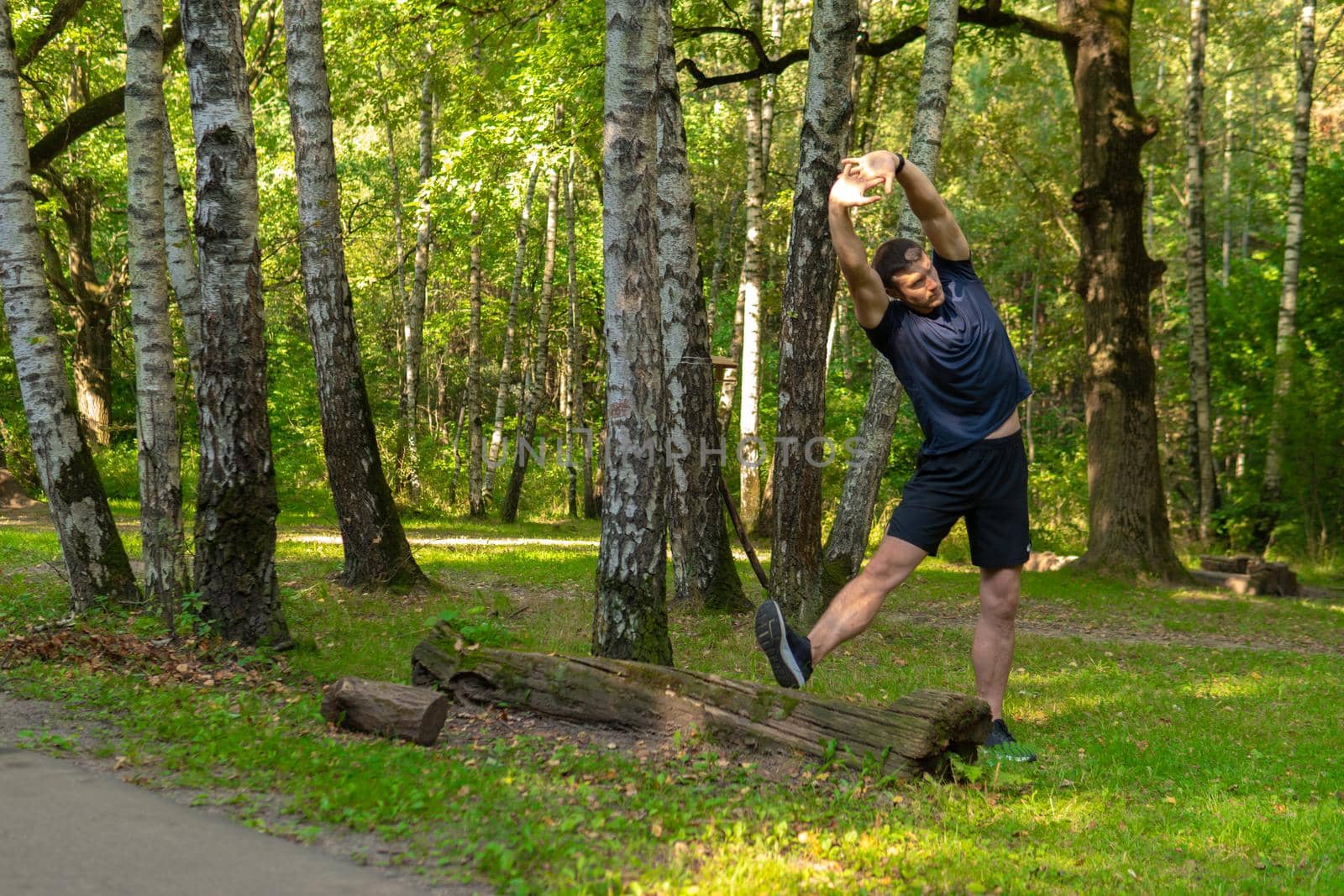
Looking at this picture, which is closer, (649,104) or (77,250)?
(649,104)

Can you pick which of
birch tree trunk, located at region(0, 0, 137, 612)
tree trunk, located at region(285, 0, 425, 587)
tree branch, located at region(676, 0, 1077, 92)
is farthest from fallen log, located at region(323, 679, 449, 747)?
tree branch, located at region(676, 0, 1077, 92)

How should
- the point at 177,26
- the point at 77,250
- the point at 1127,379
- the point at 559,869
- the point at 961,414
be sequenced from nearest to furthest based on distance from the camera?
1. the point at 559,869
2. the point at 961,414
3. the point at 177,26
4. the point at 1127,379
5. the point at 77,250

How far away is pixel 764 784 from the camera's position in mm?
4684

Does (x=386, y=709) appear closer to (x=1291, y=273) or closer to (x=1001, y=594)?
(x=1001, y=594)

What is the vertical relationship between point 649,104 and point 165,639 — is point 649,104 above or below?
above

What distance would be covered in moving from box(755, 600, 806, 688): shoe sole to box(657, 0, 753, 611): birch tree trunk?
5198 mm

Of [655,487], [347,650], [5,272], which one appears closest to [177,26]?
[5,272]

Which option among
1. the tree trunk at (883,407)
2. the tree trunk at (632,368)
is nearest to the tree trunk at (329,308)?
the tree trunk at (883,407)

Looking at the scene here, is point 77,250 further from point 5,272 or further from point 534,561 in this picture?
point 5,272

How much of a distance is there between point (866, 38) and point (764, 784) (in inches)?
453

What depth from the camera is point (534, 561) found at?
15133 millimetres

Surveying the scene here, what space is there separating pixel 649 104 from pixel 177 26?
10809 mm

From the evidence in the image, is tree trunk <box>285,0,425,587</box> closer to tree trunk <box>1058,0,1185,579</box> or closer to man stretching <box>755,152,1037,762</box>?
man stretching <box>755,152,1037,762</box>

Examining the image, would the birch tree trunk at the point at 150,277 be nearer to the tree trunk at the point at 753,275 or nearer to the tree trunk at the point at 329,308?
the tree trunk at the point at 329,308
